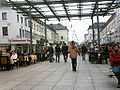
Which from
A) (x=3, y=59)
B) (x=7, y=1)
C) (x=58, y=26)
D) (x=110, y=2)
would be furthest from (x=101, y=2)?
(x=58, y=26)

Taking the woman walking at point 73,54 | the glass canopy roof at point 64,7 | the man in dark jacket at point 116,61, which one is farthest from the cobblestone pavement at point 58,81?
the glass canopy roof at point 64,7

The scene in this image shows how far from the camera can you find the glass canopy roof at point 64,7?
15359mm

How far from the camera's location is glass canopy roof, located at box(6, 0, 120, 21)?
15.4m

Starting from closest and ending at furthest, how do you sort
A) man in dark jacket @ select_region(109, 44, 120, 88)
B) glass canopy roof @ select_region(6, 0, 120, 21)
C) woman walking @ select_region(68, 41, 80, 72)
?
man in dark jacket @ select_region(109, 44, 120, 88)
woman walking @ select_region(68, 41, 80, 72)
glass canopy roof @ select_region(6, 0, 120, 21)

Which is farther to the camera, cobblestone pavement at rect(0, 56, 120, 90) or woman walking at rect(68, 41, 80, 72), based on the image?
woman walking at rect(68, 41, 80, 72)

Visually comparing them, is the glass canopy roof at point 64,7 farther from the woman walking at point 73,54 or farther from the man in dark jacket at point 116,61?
the man in dark jacket at point 116,61

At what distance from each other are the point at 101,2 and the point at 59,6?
329cm

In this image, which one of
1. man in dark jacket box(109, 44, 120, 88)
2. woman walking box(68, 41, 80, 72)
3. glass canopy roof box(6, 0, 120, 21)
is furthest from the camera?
glass canopy roof box(6, 0, 120, 21)

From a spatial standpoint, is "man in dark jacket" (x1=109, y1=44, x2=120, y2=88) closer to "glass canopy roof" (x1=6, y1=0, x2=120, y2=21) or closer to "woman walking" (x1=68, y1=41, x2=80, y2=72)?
"woman walking" (x1=68, y1=41, x2=80, y2=72)

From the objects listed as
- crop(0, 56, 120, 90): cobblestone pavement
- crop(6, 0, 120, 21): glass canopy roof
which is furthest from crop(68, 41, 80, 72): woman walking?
crop(6, 0, 120, 21): glass canopy roof

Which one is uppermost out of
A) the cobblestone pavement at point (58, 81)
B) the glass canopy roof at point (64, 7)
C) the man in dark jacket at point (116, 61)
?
the glass canopy roof at point (64, 7)

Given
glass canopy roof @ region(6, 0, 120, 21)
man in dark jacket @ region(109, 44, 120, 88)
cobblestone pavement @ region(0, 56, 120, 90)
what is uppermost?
glass canopy roof @ region(6, 0, 120, 21)

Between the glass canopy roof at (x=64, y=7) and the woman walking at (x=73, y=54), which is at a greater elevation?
the glass canopy roof at (x=64, y=7)

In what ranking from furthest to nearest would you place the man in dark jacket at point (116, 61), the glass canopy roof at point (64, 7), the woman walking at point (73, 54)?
the glass canopy roof at point (64, 7) < the woman walking at point (73, 54) < the man in dark jacket at point (116, 61)
